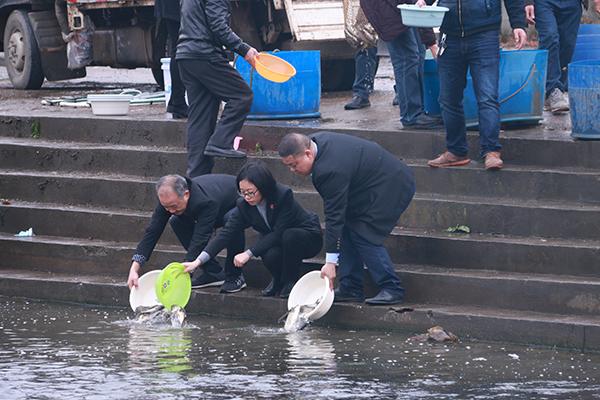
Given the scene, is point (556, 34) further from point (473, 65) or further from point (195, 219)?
point (195, 219)

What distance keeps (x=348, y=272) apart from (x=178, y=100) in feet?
10.4

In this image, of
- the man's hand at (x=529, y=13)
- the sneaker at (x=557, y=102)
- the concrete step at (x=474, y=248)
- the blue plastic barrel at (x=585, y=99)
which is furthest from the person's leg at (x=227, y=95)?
the sneaker at (x=557, y=102)

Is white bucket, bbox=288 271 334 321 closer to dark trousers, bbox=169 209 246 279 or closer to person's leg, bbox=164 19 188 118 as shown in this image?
dark trousers, bbox=169 209 246 279

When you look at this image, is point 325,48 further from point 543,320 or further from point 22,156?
point 543,320

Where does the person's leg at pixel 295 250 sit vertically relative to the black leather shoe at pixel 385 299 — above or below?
above

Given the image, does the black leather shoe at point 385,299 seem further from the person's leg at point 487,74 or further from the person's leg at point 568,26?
the person's leg at point 568,26

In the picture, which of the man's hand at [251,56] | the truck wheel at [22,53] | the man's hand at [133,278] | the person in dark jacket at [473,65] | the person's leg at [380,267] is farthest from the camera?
the truck wheel at [22,53]

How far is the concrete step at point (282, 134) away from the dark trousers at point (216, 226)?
1.61m

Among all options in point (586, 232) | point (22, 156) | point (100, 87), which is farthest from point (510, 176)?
point (100, 87)

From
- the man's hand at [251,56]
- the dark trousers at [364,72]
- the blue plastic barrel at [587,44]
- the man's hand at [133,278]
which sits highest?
the man's hand at [251,56]

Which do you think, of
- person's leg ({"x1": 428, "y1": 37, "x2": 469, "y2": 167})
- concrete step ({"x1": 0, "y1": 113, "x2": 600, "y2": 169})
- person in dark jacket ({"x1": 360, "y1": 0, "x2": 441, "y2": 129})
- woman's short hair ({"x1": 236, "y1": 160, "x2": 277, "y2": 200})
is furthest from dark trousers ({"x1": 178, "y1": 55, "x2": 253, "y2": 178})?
person's leg ({"x1": 428, "y1": 37, "x2": 469, "y2": 167})

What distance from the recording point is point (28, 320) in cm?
929

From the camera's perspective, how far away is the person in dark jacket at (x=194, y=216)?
913 centimetres

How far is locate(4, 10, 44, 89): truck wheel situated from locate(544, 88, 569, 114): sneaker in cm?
651
